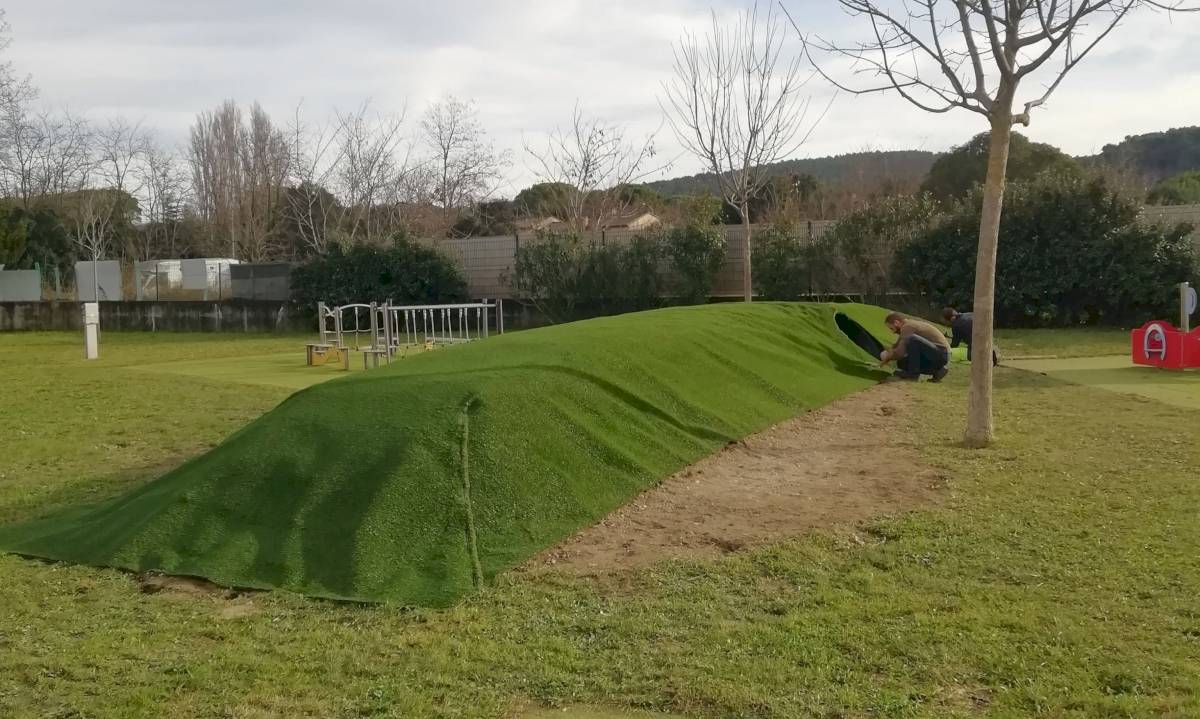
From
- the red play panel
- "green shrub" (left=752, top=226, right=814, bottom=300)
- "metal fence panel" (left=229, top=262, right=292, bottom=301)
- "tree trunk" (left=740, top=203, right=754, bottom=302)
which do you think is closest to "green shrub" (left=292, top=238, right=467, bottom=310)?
"metal fence panel" (left=229, top=262, right=292, bottom=301)

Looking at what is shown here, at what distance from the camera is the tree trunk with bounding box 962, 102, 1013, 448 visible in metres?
7.34

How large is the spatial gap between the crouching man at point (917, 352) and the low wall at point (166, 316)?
19213mm

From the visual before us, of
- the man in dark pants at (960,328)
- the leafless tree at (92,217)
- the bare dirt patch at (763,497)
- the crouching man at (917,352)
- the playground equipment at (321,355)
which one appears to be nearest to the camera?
the bare dirt patch at (763,497)

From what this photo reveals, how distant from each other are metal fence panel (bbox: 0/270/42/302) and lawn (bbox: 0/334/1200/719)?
29.9 m

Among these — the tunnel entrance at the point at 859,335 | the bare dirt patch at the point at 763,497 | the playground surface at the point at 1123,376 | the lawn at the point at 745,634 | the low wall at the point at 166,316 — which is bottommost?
the lawn at the point at 745,634

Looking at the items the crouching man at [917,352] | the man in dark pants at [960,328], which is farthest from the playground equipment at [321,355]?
the man in dark pants at [960,328]

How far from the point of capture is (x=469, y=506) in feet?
17.2

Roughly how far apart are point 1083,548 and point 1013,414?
4.36m

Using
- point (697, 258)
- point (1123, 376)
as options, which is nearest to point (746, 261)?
point (697, 258)

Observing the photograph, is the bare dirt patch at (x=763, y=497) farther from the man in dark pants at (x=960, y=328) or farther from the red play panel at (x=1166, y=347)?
the red play panel at (x=1166, y=347)

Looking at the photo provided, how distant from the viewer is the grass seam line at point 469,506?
4.71 metres

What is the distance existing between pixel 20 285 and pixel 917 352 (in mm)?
29776

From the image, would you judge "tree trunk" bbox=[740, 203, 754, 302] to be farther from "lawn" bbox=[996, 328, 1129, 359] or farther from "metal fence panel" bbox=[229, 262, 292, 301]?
"metal fence panel" bbox=[229, 262, 292, 301]

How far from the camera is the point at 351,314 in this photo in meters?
27.2
